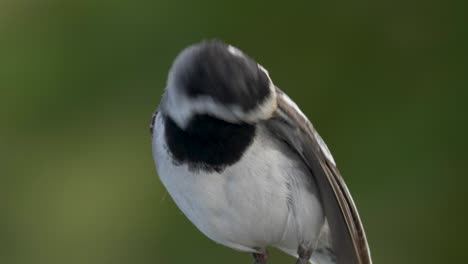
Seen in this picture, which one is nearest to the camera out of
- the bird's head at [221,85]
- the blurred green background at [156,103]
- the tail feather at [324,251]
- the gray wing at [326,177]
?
the bird's head at [221,85]

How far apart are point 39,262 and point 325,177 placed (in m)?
1.59

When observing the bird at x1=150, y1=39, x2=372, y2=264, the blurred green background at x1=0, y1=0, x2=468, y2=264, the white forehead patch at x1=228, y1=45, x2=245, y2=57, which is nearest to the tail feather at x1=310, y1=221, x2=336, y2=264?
the bird at x1=150, y1=39, x2=372, y2=264

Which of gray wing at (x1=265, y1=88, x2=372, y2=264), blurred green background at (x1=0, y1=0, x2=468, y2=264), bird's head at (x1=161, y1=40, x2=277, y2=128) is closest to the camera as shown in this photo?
bird's head at (x1=161, y1=40, x2=277, y2=128)

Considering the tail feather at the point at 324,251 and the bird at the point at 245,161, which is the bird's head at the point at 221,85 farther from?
the tail feather at the point at 324,251

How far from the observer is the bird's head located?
0.89m

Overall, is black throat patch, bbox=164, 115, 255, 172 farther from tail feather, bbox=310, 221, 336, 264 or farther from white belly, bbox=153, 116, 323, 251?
tail feather, bbox=310, 221, 336, 264

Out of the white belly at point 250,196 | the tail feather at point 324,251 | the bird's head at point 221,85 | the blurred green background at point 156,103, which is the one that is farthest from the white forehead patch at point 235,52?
the blurred green background at point 156,103

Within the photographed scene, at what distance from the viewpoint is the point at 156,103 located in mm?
2441

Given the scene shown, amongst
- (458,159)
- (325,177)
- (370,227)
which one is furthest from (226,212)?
(458,159)

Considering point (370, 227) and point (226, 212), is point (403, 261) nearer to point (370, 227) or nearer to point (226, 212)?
point (370, 227)

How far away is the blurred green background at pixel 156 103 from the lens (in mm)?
2424

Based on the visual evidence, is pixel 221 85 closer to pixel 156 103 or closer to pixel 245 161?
pixel 245 161

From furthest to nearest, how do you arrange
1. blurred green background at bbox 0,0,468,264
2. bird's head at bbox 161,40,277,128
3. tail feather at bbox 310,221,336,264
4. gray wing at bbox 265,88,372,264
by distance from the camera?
1. blurred green background at bbox 0,0,468,264
2. tail feather at bbox 310,221,336,264
3. gray wing at bbox 265,88,372,264
4. bird's head at bbox 161,40,277,128

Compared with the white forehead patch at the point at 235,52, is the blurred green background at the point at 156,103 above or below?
below
